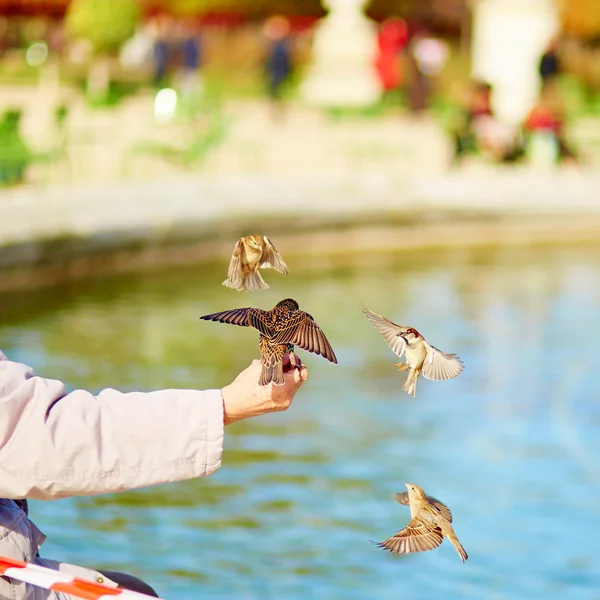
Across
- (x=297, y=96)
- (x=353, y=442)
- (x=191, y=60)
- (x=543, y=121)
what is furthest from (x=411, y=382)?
(x=191, y=60)

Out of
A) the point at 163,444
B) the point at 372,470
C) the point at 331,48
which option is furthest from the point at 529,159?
the point at 163,444

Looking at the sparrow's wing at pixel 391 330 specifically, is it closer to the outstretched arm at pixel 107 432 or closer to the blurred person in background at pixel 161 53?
the outstretched arm at pixel 107 432

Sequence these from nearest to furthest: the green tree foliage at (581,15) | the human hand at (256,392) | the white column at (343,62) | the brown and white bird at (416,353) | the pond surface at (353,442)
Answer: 1. the human hand at (256,392)
2. the brown and white bird at (416,353)
3. the pond surface at (353,442)
4. the white column at (343,62)
5. the green tree foliage at (581,15)

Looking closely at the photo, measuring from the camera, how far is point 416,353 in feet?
7.51

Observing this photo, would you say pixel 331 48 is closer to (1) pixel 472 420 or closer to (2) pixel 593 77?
(2) pixel 593 77

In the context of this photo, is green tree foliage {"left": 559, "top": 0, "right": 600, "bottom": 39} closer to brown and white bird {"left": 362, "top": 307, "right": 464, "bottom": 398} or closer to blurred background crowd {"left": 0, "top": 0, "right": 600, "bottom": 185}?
blurred background crowd {"left": 0, "top": 0, "right": 600, "bottom": 185}

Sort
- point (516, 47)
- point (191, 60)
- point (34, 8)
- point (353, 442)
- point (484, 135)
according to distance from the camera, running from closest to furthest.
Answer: point (353, 442) → point (484, 135) → point (516, 47) → point (191, 60) → point (34, 8)

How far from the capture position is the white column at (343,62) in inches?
945

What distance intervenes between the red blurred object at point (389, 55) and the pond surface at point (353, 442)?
1239 centimetres

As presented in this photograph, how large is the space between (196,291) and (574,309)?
7.55 ft

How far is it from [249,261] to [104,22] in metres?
25.6

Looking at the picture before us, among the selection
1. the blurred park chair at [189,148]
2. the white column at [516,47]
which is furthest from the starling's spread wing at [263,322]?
the white column at [516,47]

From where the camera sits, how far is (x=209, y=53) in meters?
36.2

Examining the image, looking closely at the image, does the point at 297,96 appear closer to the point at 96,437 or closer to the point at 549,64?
the point at 549,64
